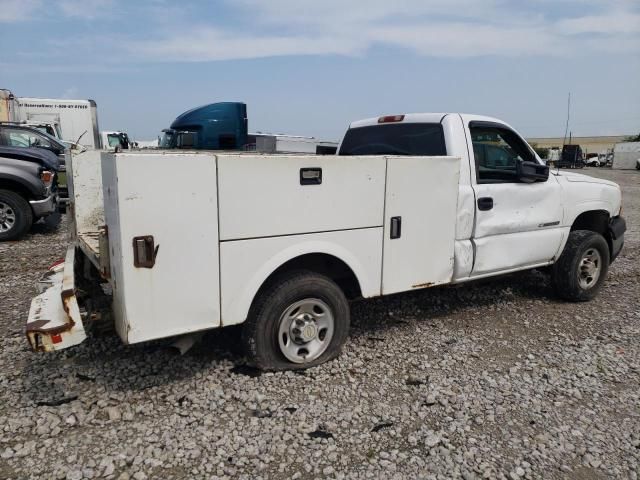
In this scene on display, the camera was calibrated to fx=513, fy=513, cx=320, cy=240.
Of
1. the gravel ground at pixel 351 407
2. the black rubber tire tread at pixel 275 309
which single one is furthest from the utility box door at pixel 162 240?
the gravel ground at pixel 351 407

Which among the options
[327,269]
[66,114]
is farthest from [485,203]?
[66,114]

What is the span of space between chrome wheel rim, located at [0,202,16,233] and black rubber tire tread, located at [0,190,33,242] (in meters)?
0.06

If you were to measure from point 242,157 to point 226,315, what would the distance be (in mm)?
1037

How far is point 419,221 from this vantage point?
4.20 m

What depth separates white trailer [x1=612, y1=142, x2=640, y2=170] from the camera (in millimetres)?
46938

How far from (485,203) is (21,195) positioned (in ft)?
25.5

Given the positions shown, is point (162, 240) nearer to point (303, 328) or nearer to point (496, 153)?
point (303, 328)

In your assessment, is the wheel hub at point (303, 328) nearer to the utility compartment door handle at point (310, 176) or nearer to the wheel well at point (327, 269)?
the wheel well at point (327, 269)

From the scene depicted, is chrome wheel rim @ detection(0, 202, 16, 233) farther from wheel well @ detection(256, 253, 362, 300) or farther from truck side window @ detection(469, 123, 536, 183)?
truck side window @ detection(469, 123, 536, 183)

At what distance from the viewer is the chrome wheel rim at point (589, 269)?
5734 millimetres

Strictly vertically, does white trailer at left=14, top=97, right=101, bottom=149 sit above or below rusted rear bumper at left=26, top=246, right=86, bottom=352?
above

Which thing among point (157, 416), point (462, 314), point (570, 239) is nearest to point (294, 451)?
point (157, 416)

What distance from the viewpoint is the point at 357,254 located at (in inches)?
153

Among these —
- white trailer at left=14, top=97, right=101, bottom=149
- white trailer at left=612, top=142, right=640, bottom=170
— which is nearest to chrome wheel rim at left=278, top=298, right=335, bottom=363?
white trailer at left=14, top=97, right=101, bottom=149
